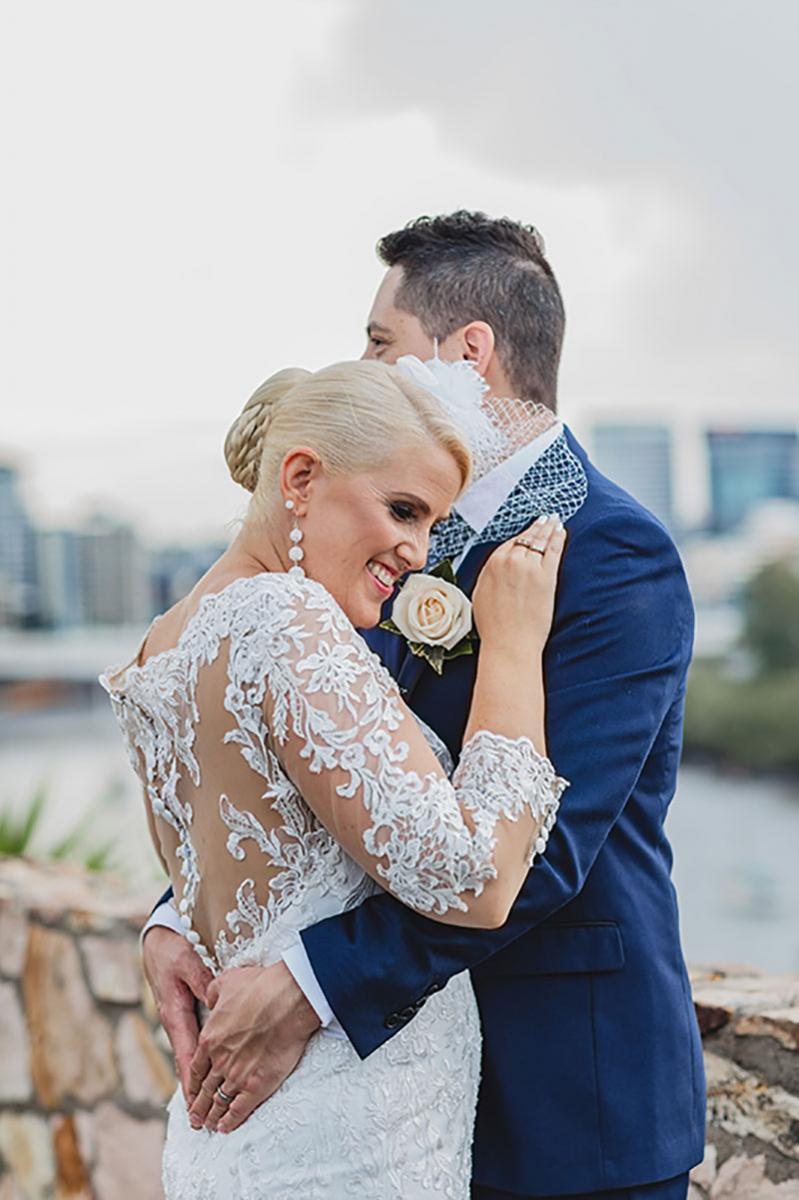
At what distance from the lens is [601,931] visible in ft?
6.50

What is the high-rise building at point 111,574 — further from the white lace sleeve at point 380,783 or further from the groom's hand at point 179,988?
the white lace sleeve at point 380,783

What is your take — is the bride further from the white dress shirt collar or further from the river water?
the river water

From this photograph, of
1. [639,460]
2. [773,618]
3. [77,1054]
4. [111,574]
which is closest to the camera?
[77,1054]

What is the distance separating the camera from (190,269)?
678 cm

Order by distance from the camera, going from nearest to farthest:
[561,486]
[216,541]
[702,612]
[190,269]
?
[561,486], [190,269], [216,541], [702,612]

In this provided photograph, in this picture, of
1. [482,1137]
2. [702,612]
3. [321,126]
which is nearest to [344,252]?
[321,126]

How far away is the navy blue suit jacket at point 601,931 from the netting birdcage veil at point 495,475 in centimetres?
6

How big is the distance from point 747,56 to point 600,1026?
18.1ft

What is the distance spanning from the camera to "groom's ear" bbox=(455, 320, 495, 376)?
228 centimetres

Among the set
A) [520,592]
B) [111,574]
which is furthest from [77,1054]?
[111,574]

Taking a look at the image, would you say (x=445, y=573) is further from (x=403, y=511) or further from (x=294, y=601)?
(x=294, y=601)

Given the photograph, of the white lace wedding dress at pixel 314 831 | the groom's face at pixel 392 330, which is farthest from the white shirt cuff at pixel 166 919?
the groom's face at pixel 392 330

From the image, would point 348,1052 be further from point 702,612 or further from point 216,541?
point 702,612

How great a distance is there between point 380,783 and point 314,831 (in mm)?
184
